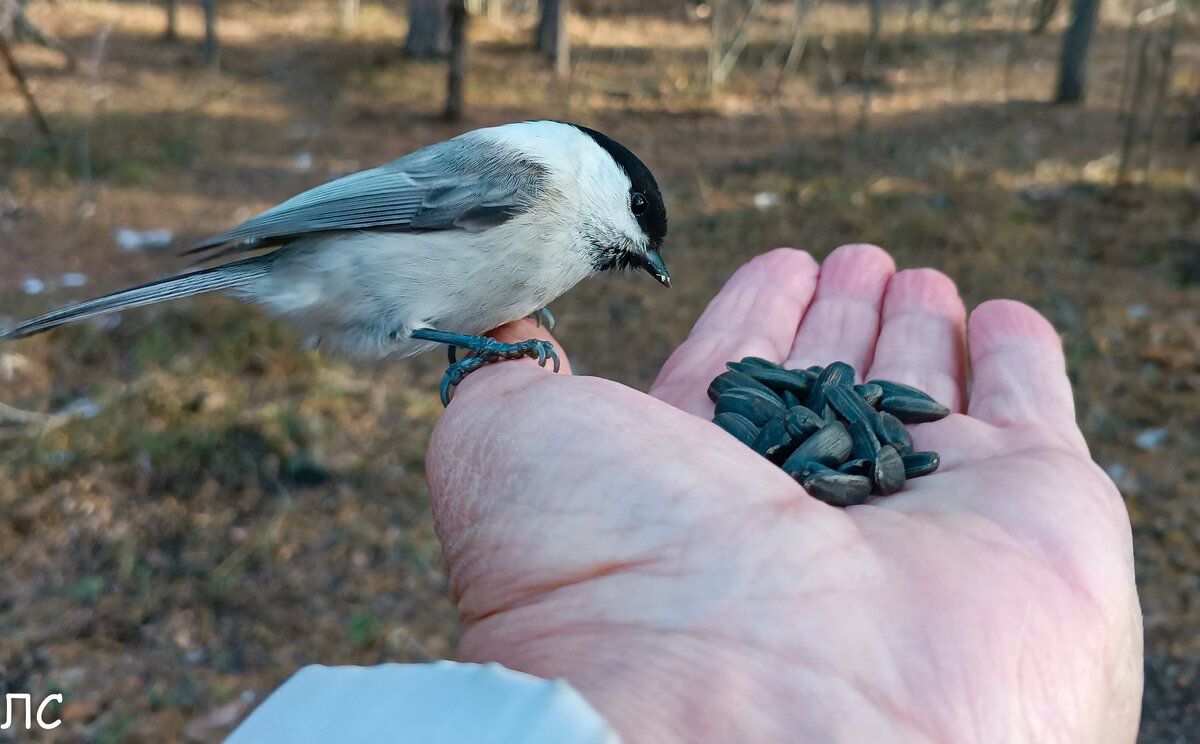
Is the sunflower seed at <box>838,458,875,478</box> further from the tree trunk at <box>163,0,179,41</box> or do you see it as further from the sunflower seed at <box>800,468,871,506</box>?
the tree trunk at <box>163,0,179,41</box>

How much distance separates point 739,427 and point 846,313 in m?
0.76

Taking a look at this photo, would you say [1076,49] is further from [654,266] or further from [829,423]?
[829,423]

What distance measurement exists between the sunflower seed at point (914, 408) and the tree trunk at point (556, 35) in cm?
740

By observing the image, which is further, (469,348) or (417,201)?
(417,201)

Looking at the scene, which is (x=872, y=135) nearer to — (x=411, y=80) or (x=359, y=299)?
(x=411, y=80)

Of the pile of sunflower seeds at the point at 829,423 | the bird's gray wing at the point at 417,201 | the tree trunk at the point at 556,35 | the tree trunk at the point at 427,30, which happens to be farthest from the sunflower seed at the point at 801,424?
the tree trunk at the point at 427,30

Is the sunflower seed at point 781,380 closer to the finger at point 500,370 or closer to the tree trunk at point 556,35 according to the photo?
the finger at point 500,370

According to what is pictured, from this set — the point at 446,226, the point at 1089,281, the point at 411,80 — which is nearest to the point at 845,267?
the point at 446,226

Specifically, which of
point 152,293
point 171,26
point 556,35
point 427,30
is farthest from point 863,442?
point 171,26

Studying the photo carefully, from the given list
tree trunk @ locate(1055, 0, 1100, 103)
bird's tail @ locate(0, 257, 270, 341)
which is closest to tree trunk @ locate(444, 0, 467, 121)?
tree trunk @ locate(1055, 0, 1100, 103)

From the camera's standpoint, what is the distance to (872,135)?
6.88 m

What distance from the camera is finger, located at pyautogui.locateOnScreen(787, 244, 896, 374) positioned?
249 cm

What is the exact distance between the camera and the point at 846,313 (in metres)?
2.56

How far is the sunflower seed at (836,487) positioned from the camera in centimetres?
173
